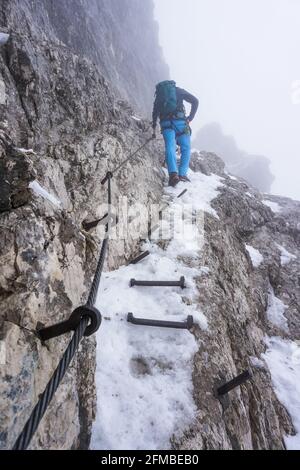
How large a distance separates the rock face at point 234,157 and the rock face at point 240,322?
61.6 m

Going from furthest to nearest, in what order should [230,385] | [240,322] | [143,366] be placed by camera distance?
[240,322], [143,366], [230,385]

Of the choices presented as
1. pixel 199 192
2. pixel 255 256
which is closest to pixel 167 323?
pixel 255 256

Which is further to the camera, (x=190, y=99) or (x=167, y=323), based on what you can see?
(x=190, y=99)

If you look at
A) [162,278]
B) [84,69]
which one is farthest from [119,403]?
[84,69]

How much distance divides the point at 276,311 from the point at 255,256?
92.9 inches

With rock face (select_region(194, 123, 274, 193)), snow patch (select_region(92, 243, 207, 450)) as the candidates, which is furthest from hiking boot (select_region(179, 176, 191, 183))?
rock face (select_region(194, 123, 274, 193))

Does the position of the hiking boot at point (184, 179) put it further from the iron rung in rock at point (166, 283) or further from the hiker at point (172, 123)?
the iron rung in rock at point (166, 283)

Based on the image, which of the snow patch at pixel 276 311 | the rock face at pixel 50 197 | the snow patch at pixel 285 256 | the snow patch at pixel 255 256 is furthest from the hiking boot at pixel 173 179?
the snow patch at pixel 276 311

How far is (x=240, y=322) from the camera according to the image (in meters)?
7.20

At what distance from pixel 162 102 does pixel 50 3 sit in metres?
13.7

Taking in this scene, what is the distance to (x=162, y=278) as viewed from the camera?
7102 millimetres

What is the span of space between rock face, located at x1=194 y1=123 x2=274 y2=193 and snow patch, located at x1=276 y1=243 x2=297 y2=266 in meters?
61.0

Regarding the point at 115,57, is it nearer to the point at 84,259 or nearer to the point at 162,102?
the point at 162,102

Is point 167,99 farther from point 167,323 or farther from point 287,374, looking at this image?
point 287,374
